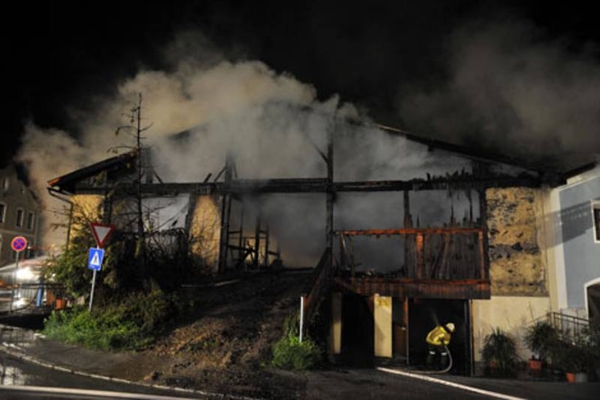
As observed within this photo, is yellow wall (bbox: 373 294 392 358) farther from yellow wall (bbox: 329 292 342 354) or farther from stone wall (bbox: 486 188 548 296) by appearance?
stone wall (bbox: 486 188 548 296)

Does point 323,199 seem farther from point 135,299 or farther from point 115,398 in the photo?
point 115,398

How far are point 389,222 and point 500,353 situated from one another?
17.2 feet

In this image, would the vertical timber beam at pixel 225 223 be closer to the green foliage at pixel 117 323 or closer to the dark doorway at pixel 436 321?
the green foliage at pixel 117 323

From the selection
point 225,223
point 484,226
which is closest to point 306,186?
point 225,223

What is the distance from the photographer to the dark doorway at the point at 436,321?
1116 cm

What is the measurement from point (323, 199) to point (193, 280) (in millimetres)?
5132

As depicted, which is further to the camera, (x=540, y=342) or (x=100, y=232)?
(x=100, y=232)

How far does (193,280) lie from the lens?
1292 centimetres

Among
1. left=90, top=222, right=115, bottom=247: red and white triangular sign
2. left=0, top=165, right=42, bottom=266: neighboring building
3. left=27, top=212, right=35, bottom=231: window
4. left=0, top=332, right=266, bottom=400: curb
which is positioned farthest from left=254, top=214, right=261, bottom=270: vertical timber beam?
left=27, top=212, right=35, bottom=231: window

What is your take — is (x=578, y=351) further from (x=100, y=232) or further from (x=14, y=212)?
(x=14, y=212)

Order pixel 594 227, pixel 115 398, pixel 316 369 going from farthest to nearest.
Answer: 1. pixel 594 227
2. pixel 316 369
3. pixel 115 398

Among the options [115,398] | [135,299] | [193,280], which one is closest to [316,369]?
[115,398]

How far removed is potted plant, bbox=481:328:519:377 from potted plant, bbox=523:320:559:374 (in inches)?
15.0

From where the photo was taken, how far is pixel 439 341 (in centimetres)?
999
